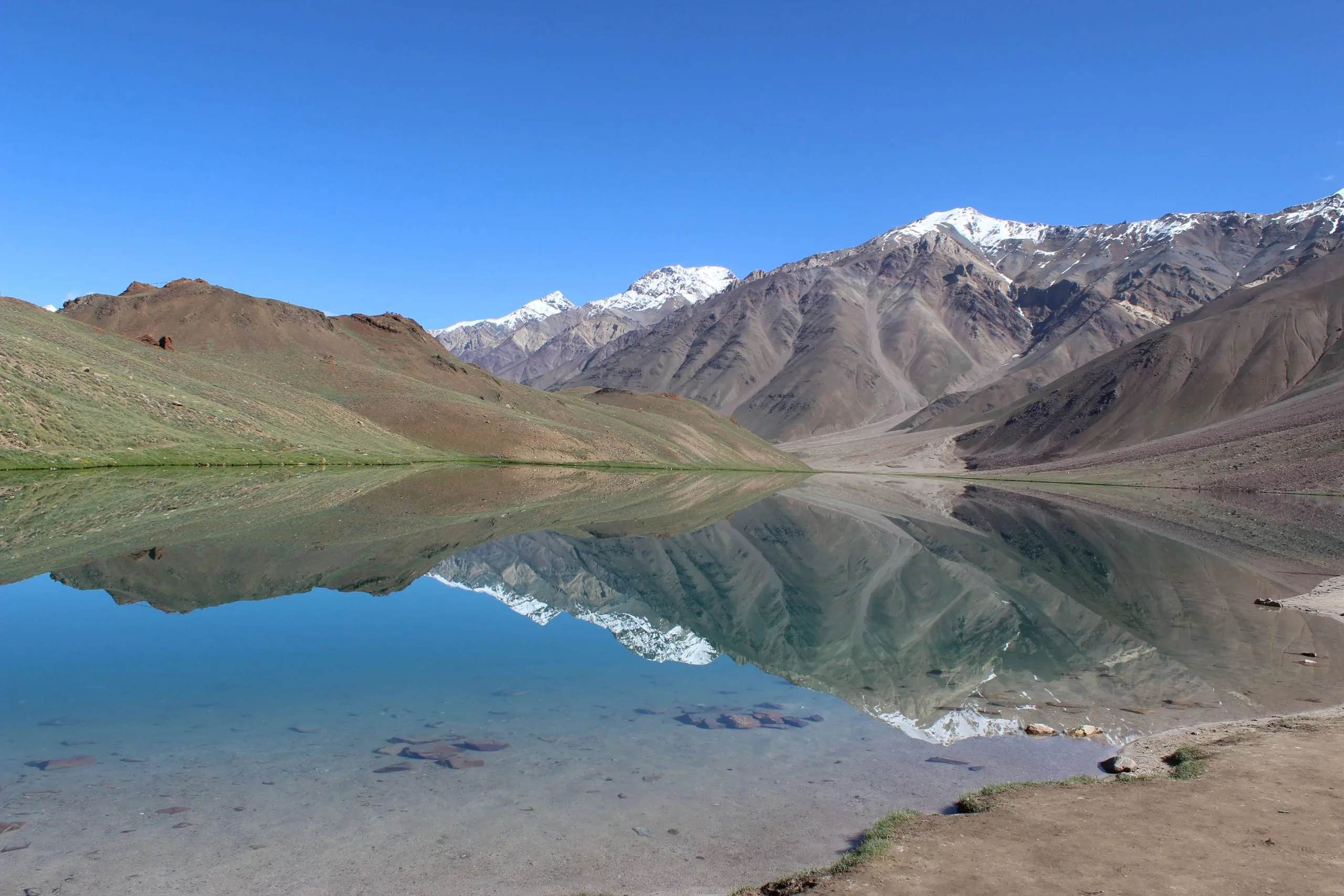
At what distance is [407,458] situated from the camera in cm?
7856

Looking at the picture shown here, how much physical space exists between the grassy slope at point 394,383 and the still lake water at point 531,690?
4893cm

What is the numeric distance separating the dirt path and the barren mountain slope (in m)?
160

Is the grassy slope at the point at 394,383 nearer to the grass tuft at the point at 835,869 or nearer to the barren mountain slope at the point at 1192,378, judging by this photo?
the grass tuft at the point at 835,869

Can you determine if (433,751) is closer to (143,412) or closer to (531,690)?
(531,690)

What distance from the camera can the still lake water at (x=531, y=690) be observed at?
368 inches

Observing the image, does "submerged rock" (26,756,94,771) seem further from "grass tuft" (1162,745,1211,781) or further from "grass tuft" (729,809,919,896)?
"grass tuft" (1162,745,1211,781)

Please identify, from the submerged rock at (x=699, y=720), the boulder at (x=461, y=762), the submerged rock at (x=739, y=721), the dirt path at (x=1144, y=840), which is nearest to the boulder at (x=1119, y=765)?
the dirt path at (x=1144, y=840)

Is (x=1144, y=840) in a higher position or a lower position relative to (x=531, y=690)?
higher

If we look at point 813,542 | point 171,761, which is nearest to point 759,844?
point 171,761

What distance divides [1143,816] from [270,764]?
1134 cm

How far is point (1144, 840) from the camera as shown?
898 cm

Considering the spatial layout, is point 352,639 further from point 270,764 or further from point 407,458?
point 407,458

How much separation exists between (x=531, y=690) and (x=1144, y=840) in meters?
10.6

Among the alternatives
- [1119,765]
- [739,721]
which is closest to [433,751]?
[739,721]
